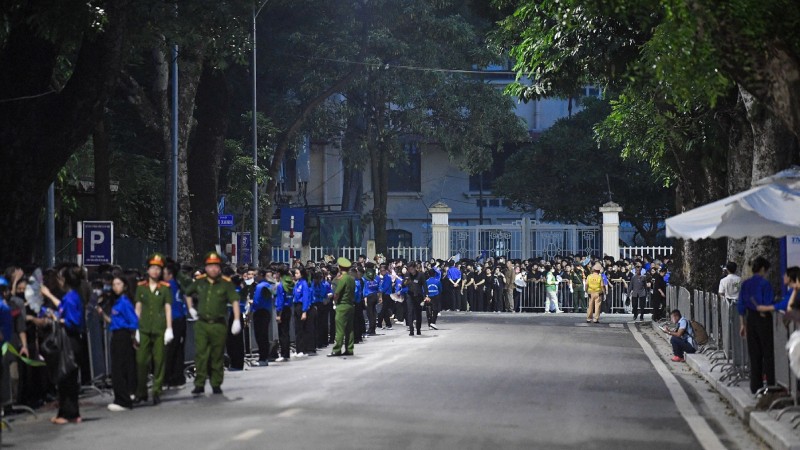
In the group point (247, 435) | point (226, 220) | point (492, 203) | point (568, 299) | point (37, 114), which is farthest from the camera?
point (492, 203)

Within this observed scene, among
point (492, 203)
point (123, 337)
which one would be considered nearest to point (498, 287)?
point (492, 203)

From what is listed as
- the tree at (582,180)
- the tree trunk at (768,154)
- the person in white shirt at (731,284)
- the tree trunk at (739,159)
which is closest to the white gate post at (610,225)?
the tree at (582,180)

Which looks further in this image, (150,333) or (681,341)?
(681,341)

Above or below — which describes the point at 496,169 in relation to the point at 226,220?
above

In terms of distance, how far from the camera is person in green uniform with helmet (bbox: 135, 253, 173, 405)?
1759cm

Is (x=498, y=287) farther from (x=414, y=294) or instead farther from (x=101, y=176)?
(x=101, y=176)

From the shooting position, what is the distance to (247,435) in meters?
13.6

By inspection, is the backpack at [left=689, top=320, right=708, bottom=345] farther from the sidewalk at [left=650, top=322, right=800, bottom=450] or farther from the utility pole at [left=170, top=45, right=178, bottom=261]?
the utility pole at [left=170, top=45, right=178, bottom=261]

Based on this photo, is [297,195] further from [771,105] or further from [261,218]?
[771,105]

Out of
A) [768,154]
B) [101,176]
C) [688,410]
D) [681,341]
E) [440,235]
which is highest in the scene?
[101,176]

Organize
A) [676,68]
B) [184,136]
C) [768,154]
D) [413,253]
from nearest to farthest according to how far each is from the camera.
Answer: [676,68] → [768,154] → [184,136] → [413,253]

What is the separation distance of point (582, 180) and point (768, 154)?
38734 mm

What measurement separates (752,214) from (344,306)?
31.5 feet

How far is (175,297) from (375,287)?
16066mm
